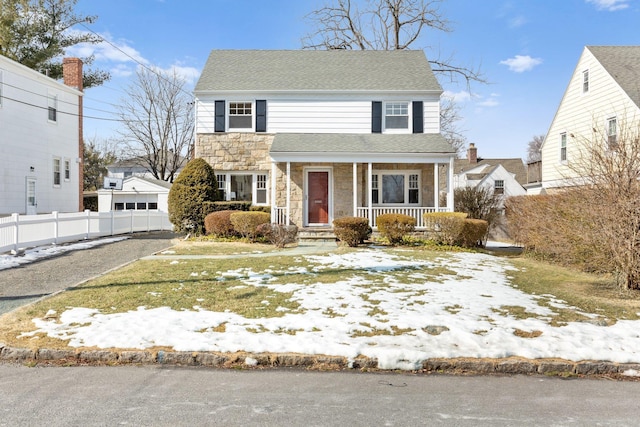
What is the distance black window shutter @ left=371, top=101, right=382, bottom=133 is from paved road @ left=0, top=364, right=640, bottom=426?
48.9 feet

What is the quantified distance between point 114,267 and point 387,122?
1255 cm

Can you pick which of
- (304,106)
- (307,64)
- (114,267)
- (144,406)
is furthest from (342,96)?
(144,406)

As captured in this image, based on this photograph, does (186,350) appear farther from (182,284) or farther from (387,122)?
(387,122)

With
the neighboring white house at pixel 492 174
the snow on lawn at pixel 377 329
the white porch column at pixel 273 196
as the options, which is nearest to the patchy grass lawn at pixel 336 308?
the snow on lawn at pixel 377 329

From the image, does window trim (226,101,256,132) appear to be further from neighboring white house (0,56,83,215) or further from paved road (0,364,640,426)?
paved road (0,364,640,426)

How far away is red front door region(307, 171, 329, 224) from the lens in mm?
17938

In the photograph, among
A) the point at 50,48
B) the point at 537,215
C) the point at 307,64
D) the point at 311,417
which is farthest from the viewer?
the point at 50,48

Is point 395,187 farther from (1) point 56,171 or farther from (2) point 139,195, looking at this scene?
(2) point 139,195

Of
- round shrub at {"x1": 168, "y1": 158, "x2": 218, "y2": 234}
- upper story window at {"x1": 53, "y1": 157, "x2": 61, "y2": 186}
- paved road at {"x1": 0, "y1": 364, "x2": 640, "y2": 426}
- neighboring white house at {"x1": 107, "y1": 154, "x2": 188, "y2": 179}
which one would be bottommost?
paved road at {"x1": 0, "y1": 364, "x2": 640, "y2": 426}

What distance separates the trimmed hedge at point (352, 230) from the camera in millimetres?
14211

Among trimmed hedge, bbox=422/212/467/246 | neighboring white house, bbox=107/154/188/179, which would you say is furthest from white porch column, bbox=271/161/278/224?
neighboring white house, bbox=107/154/188/179

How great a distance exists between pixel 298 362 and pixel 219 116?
49.9ft

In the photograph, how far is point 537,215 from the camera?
1266 cm

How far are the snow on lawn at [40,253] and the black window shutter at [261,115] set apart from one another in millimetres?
7281
